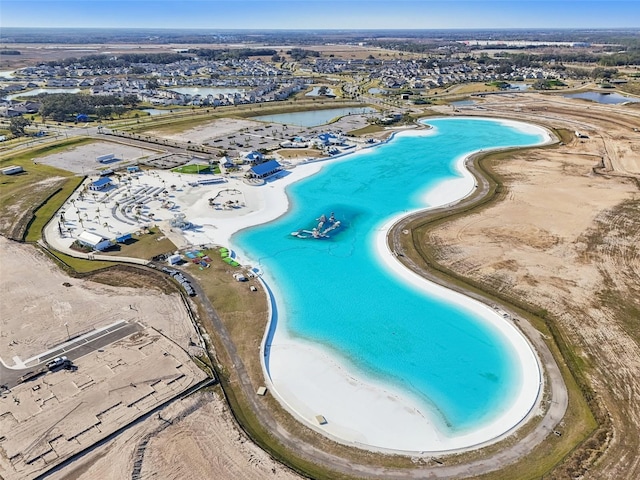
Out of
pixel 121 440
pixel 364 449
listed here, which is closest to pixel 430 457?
pixel 364 449

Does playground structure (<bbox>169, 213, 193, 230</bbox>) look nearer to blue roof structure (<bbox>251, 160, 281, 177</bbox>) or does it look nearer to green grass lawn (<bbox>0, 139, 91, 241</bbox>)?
green grass lawn (<bbox>0, 139, 91, 241</bbox>)

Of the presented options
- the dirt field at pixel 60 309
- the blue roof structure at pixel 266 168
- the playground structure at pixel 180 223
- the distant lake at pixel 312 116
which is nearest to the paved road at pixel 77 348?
the dirt field at pixel 60 309

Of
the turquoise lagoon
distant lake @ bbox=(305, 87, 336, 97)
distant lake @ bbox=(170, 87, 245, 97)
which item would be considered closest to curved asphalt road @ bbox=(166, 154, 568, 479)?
the turquoise lagoon

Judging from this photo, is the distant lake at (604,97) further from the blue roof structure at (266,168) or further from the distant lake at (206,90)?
the distant lake at (206,90)

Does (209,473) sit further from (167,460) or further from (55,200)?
(55,200)

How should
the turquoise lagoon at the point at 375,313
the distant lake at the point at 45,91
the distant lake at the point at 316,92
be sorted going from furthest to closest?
the distant lake at the point at 45,91 → the distant lake at the point at 316,92 → the turquoise lagoon at the point at 375,313
